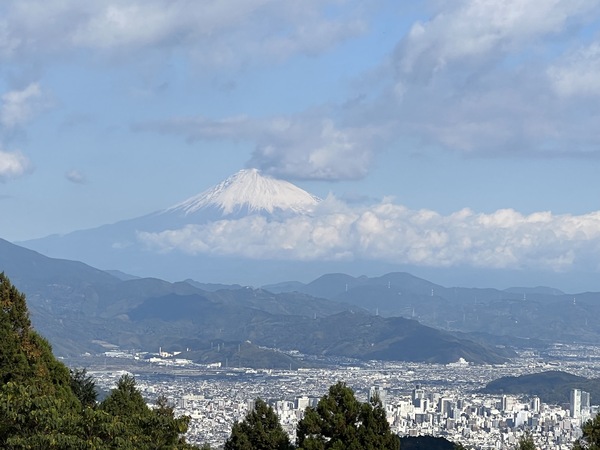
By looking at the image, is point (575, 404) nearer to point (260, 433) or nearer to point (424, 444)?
point (424, 444)

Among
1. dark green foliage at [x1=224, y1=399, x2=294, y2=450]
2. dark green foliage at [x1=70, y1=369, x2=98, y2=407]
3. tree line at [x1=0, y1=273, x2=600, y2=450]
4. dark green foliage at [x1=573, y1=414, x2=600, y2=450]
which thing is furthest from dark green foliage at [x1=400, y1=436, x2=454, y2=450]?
dark green foliage at [x1=573, y1=414, x2=600, y2=450]

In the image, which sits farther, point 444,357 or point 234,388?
point 444,357

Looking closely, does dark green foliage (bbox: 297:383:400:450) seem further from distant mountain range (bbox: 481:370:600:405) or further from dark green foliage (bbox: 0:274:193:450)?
distant mountain range (bbox: 481:370:600:405)

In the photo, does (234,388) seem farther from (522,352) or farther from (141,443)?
(141,443)

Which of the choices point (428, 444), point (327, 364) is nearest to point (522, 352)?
point (327, 364)

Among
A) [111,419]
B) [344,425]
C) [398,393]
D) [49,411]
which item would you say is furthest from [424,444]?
[398,393]
